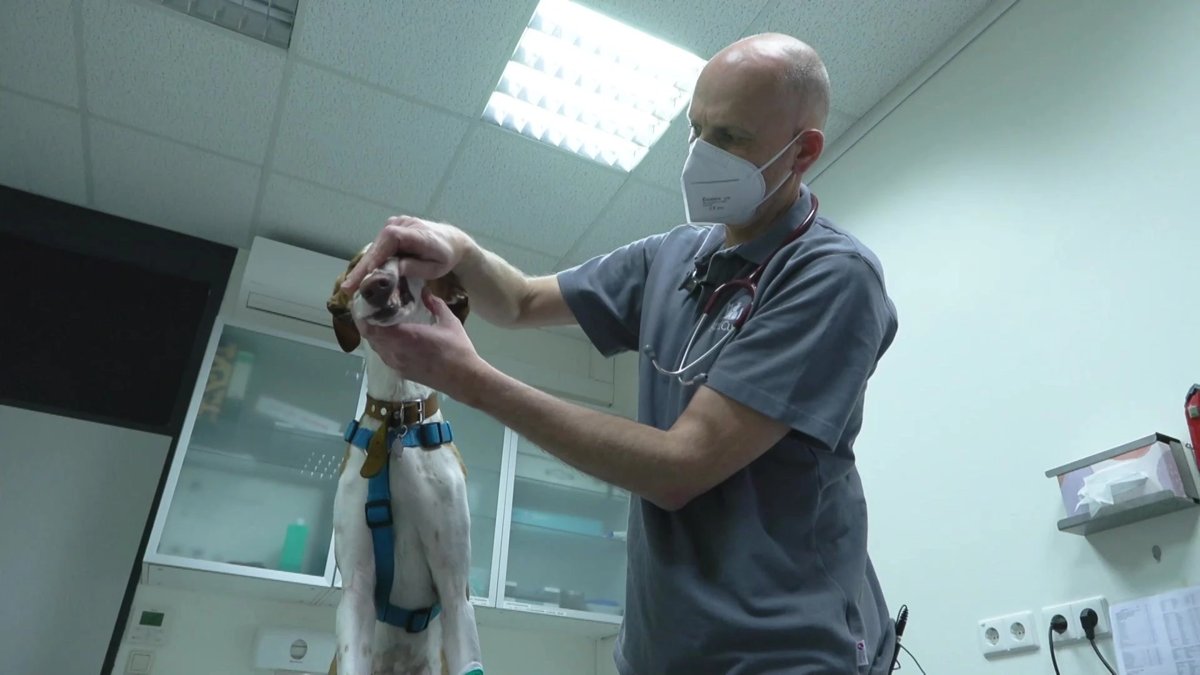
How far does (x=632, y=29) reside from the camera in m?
2.46

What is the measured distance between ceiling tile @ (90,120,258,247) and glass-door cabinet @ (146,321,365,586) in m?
0.51

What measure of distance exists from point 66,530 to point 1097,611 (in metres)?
3.16

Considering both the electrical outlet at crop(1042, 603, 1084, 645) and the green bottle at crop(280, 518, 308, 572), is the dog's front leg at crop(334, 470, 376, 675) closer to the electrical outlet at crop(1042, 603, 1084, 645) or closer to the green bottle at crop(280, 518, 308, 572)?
the electrical outlet at crop(1042, 603, 1084, 645)

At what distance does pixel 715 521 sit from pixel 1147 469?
45.1 inches

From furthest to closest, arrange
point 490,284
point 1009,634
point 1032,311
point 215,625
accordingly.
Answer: point 215,625 → point 1032,311 → point 1009,634 → point 490,284

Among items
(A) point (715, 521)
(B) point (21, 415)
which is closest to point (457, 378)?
(A) point (715, 521)

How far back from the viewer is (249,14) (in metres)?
2.46

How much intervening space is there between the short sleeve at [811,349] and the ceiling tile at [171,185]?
2726 mm

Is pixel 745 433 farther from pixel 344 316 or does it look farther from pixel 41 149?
pixel 41 149

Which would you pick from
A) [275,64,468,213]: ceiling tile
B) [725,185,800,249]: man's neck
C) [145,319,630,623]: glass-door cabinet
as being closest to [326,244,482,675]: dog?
[725,185,800,249]: man's neck

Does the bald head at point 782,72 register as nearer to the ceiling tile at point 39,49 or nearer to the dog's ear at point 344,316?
the dog's ear at point 344,316

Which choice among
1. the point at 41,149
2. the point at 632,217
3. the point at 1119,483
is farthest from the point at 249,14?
the point at 1119,483

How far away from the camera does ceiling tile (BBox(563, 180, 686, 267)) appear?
3070 millimetres

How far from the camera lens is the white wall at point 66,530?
280cm
